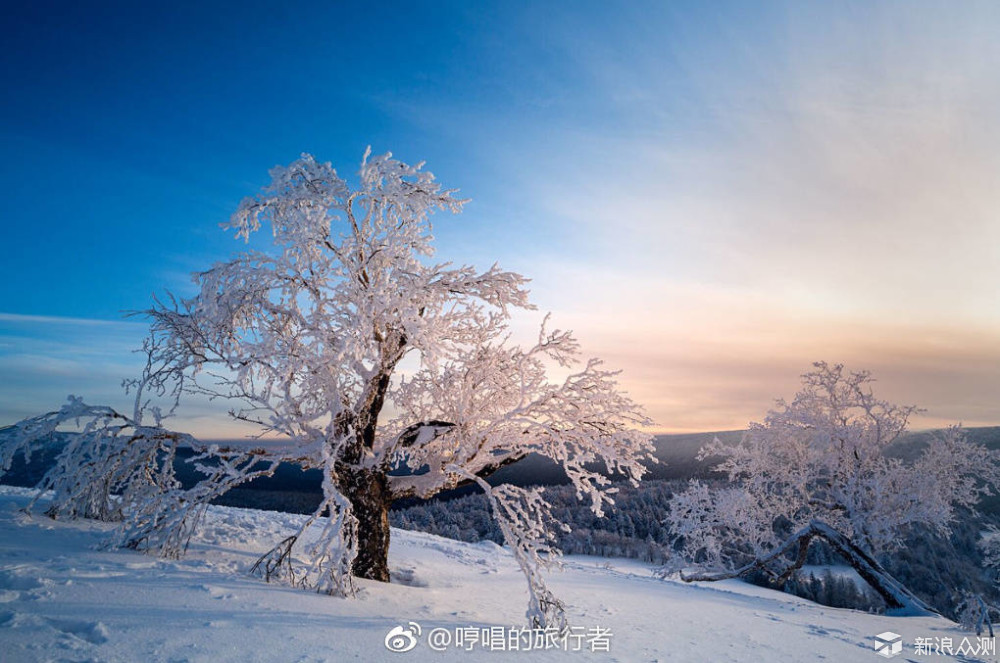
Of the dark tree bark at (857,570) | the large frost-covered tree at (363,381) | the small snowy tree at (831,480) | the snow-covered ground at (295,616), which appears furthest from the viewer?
the small snowy tree at (831,480)

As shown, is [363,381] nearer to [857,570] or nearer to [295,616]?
[295,616]

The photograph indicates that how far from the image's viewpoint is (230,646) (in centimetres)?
327

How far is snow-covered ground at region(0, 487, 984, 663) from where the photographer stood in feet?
10.6

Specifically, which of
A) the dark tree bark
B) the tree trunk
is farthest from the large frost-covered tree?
the dark tree bark

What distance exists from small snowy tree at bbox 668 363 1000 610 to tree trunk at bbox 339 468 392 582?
32.4 feet

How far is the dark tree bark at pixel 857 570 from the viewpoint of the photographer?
11336mm

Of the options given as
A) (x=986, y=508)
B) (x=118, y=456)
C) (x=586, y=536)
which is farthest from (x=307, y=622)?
(x=986, y=508)

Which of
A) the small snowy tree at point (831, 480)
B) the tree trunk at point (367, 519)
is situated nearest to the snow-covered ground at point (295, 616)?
the tree trunk at point (367, 519)

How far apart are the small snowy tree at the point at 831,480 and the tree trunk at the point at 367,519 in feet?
32.4

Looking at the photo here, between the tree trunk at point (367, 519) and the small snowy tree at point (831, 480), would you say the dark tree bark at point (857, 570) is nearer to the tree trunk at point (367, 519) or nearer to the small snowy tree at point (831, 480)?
the small snowy tree at point (831, 480)

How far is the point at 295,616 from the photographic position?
4.13 meters

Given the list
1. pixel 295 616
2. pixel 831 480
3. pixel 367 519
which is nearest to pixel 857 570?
pixel 831 480

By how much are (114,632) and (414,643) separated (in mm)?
2044

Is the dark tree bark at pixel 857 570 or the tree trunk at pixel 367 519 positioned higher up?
the tree trunk at pixel 367 519
